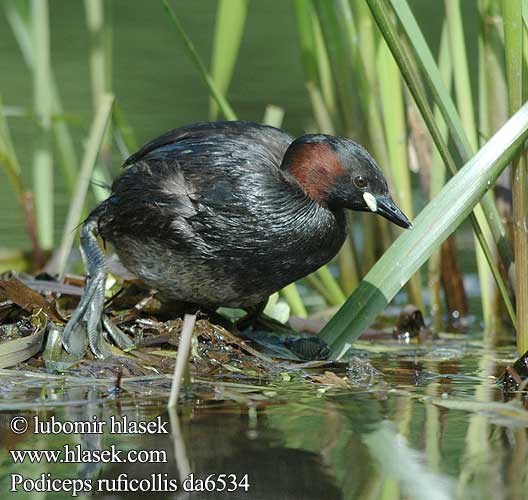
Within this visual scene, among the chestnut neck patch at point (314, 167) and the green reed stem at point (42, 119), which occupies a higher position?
the green reed stem at point (42, 119)

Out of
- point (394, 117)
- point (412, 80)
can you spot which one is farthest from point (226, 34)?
point (412, 80)

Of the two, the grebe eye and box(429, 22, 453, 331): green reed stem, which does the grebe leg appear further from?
box(429, 22, 453, 331): green reed stem

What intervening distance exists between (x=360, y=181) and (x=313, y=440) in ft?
4.89

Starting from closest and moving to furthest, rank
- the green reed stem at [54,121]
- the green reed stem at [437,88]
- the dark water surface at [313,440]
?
the dark water surface at [313,440]
the green reed stem at [437,88]
the green reed stem at [54,121]

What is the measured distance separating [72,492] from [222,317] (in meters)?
2.18

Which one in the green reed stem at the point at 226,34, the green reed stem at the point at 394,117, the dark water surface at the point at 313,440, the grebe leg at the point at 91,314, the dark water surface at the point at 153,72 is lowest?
the dark water surface at the point at 313,440

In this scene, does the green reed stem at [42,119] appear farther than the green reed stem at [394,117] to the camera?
Yes

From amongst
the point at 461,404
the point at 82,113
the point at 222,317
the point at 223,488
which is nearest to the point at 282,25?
the point at 82,113

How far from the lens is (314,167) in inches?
182

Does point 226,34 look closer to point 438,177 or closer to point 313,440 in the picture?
point 438,177

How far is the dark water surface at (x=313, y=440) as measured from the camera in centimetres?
295

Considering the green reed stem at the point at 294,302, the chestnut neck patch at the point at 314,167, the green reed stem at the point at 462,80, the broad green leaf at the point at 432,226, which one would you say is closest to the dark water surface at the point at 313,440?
the broad green leaf at the point at 432,226

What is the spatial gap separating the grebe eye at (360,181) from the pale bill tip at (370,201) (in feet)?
0.12

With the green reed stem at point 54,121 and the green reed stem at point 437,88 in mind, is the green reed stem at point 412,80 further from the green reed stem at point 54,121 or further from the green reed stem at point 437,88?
the green reed stem at point 54,121
